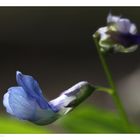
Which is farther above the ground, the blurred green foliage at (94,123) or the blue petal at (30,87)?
the blue petal at (30,87)

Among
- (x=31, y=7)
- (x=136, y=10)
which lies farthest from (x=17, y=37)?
(x=136, y=10)

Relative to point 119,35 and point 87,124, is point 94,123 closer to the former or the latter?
point 87,124

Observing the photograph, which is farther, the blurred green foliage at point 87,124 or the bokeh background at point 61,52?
the bokeh background at point 61,52

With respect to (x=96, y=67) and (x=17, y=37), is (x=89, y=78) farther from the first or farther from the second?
(x=17, y=37)

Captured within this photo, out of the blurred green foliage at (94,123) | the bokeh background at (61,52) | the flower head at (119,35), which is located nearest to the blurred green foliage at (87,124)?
the blurred green foliage at (94,123)

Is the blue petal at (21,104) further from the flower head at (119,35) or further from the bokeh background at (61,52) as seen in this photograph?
the bokeh background at (61,52)

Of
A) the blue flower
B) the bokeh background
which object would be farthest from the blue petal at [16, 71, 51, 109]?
the bokeh background

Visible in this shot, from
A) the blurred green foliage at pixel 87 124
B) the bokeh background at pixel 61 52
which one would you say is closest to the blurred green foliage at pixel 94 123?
the blurred green foliage at pixel 87 124
